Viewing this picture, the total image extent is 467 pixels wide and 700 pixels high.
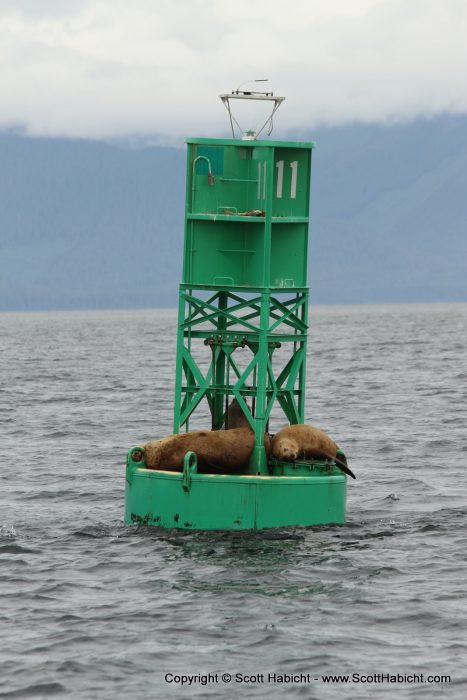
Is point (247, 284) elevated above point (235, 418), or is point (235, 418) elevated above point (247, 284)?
point (247, 284)

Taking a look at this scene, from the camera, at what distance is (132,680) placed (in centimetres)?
1830

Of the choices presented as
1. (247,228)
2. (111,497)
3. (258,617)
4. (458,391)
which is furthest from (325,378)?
(258,617)

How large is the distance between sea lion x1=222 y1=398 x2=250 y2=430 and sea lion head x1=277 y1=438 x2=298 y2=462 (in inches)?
44.9

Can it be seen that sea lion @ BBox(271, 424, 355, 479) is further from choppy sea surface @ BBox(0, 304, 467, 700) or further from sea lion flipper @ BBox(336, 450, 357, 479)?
choppy sea surface @ BBox(0, 304, 467, 700)

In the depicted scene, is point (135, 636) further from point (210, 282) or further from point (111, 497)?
point (111, 497)

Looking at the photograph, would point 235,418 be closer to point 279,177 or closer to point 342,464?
point 342,464

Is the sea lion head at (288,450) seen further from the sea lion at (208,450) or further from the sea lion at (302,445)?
the sea lion at (208,450)

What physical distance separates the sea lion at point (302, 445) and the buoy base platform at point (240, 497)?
21cm

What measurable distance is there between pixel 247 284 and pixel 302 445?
297 centimetres

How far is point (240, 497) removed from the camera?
24297 mm

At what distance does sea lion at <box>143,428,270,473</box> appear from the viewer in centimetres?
2516

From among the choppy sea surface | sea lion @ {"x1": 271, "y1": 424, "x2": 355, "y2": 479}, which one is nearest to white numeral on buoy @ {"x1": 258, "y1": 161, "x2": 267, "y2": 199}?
sea lion @ {"x1": 271, "y1": 424, "x2": 355, "y2": 479}

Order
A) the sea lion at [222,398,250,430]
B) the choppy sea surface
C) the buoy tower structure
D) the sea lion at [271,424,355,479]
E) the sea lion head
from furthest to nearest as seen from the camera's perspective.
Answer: the sea lion at [222,398,250,430] → the sea lion at [271,424,355,479] → the sea lion head → the buoy tower structure → the choppy sea surface

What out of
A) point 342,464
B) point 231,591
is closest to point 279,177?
point 342,464
